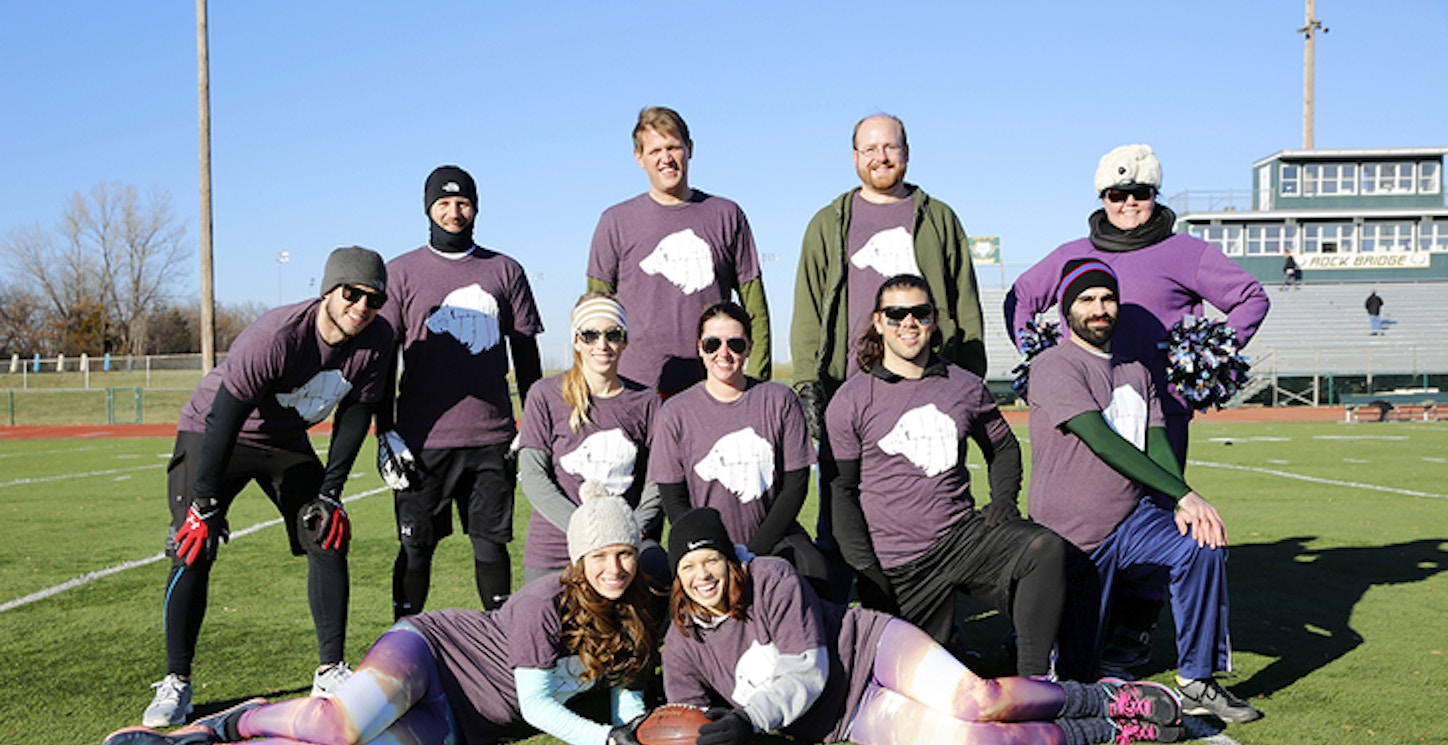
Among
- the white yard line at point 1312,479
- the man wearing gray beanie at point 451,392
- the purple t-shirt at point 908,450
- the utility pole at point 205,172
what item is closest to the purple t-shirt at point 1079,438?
the purple t-shirt at point 908,450

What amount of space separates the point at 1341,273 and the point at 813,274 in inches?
1852

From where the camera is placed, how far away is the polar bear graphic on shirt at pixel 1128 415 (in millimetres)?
4012

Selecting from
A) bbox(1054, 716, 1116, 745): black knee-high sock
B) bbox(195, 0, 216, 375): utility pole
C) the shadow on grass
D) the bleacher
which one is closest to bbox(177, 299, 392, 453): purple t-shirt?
bbox(1054, 716, 1116, 745): black knee-high sock

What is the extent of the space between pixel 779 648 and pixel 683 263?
1742 mm

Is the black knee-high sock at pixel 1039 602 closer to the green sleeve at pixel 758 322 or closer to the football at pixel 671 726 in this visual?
the football at pixel 671 726

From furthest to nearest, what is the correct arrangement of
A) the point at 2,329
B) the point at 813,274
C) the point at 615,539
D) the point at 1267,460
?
the point at 2,329
the point at 1267,460
the point at 813,274
the point at 615,539

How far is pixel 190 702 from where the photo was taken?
12.9 feet

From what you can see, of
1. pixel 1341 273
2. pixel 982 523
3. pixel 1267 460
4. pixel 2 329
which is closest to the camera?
pixel 982 523

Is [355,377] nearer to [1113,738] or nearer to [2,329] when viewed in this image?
[1113,738]

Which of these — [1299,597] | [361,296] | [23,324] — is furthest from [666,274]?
[23,324]

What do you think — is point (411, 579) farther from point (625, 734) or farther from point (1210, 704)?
point (1210, 704)

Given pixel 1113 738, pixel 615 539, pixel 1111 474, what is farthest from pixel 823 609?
pixel 1111 474

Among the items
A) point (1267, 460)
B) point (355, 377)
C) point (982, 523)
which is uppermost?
point (355, 377)

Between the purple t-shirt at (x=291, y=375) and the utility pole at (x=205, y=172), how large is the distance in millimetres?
17240
